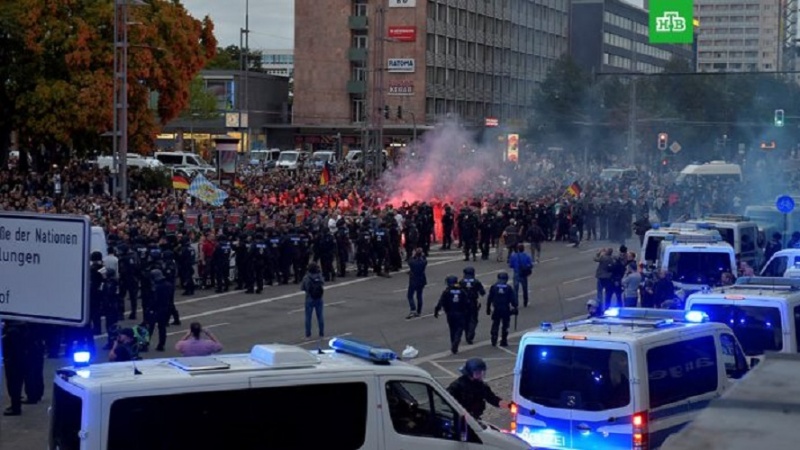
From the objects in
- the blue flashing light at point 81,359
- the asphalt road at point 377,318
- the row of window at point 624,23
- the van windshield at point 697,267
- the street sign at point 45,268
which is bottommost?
the asphalt road at point 377,318

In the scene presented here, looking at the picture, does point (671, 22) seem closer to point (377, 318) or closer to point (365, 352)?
point (377, 318)

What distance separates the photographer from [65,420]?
34.1 ft

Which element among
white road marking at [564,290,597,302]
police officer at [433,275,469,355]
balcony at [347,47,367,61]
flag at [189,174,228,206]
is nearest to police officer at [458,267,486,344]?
police officer at [433,275,469,355]

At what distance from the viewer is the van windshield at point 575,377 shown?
13164mm

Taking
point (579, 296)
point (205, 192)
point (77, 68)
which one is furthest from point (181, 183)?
point (579, 296)

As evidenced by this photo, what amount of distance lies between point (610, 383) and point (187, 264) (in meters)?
19.5

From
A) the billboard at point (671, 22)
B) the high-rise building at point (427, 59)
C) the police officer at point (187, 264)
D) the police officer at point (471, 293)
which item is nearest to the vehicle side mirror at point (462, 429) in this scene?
the police officer at point (471, 293)

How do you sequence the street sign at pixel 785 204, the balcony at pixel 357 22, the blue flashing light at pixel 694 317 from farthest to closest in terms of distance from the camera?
the balcony at pixel 357 22 < the street sign at pixel 785 204 < the blue flashing light at pixel 694 317

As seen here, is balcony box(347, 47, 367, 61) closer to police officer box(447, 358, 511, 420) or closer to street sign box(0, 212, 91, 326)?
police officer box(447, 358, 511, 420)

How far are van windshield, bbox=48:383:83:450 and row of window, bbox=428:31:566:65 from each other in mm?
65498

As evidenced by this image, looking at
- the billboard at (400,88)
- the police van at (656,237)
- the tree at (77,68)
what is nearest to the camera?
the police van at (656,237)

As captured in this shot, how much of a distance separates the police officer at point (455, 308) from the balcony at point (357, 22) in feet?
210

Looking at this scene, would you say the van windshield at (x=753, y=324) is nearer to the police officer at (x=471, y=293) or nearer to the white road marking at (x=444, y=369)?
the white road marking at (x=444, y=369)

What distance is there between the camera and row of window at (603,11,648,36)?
11997 centimetres
